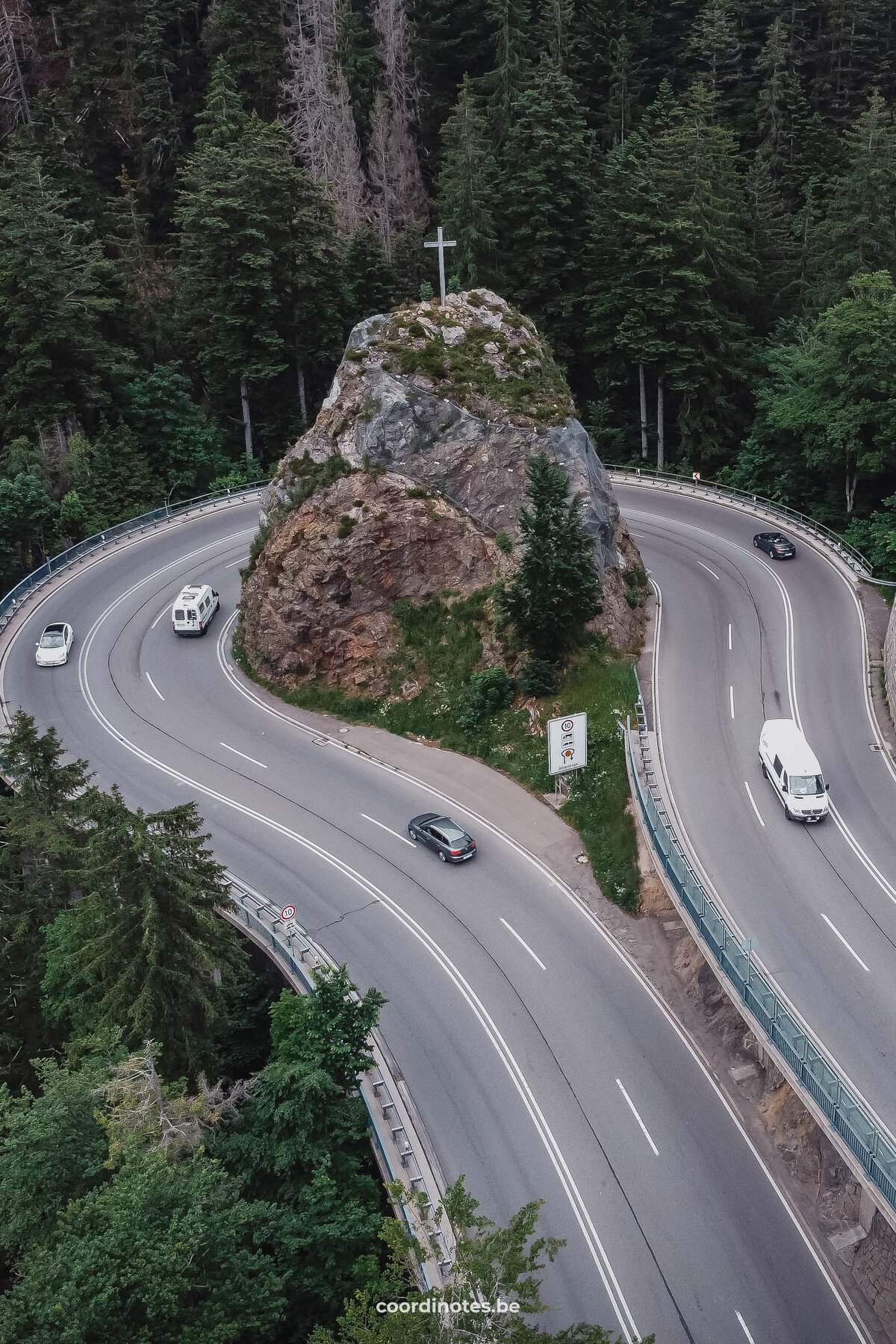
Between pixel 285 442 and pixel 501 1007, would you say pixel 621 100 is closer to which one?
pixel 285 442

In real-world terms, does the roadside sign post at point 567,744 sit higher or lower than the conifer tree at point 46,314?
lower

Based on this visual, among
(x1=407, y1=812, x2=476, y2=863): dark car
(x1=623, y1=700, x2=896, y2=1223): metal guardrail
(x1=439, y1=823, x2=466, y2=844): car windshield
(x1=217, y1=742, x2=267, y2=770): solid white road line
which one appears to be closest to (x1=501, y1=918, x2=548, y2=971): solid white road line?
(x1=407, y1=812, x2=476, y2=863): dark car

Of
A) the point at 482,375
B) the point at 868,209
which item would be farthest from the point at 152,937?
the point at 868,209

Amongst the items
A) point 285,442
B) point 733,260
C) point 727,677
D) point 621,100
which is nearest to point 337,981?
point 727,677

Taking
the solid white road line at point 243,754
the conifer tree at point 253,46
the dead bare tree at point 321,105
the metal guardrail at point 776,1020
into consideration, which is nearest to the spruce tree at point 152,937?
the metal guardrail at point 776,1020

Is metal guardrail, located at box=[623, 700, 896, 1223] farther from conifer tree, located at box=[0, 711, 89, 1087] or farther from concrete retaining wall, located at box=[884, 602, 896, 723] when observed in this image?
conifer tree, located at box=[0, 711, 89, 1087]

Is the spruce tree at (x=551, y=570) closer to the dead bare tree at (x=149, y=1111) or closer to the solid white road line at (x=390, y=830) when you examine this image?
the solid white road line at (x=390, y=830)

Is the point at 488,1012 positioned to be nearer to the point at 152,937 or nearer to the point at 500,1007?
the point at 500,1007
